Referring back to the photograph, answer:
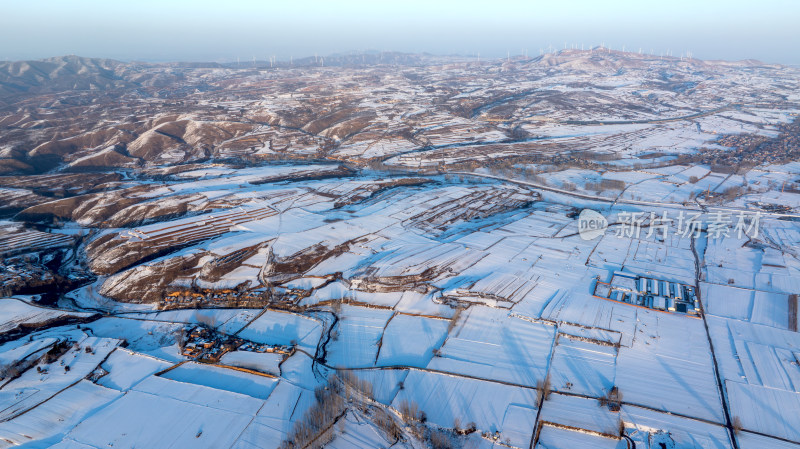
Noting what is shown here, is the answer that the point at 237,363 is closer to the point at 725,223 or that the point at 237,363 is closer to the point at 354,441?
the point at 354,441

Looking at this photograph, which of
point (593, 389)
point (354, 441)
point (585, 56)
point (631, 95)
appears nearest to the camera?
point (354, 441)

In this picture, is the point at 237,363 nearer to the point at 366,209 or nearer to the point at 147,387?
the point at 147,387

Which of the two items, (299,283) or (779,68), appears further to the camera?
(779,68)

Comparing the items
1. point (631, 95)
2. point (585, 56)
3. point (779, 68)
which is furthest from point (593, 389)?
point (779, 68)

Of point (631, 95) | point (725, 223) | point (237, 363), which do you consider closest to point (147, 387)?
point (237, 363)

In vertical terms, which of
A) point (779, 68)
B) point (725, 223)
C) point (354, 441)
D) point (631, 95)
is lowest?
point (354, 441)

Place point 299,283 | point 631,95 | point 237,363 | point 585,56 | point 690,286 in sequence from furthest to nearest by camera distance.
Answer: point 585,56, point 631,95, point 299,283, point 690,286, point 237,363

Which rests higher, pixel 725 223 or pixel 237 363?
pixel 725 223
